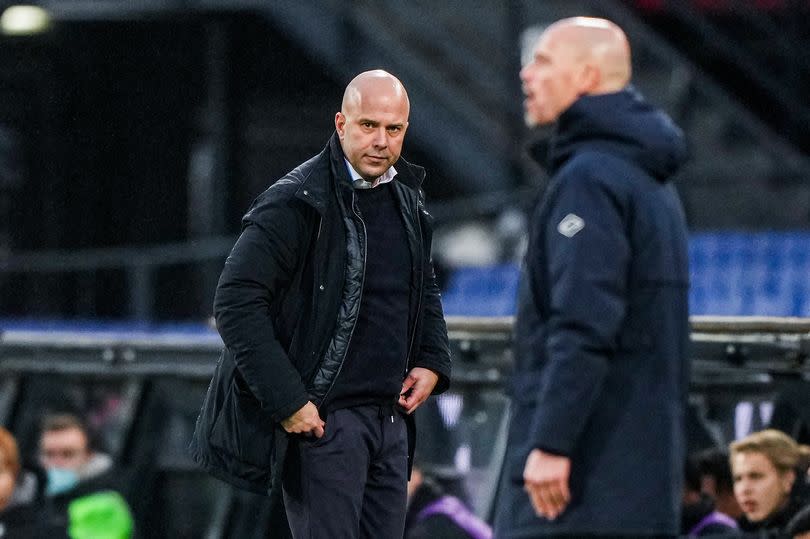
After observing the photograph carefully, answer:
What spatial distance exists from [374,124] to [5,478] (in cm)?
319

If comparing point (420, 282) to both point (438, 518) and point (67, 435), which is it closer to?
point (438, 518)

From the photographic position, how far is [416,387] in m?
5.13

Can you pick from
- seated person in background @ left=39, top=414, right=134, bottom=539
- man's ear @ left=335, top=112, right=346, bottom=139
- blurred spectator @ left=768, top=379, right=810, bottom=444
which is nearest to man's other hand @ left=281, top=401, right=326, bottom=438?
man's ear @ left=335, top=112, right=346, bottom=139

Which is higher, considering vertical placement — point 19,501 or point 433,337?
point 433,337

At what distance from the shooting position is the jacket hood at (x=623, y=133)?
159 inches

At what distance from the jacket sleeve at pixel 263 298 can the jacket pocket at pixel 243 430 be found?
3.8 inches

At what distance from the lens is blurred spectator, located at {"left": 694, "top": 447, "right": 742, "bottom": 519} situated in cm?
630

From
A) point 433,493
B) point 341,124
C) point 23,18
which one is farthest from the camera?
point 23,18

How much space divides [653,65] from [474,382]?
7.73 m

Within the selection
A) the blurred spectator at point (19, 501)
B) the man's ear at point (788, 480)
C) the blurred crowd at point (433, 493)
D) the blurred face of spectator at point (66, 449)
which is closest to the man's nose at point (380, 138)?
the blurred crowd at point (433, 493)

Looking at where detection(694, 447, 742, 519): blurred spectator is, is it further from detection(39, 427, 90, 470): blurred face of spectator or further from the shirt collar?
detection(39, 427, 90, 470): blurred face of spectator

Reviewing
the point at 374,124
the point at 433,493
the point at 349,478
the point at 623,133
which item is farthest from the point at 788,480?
the point at 623,133

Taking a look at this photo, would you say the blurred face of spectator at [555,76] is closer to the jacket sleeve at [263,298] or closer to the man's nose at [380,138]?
the man's nose at [380,138]

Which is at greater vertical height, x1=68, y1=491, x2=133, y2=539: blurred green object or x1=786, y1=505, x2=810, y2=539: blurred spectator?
x1=786, y1=505, x2=810, y2=539: blurred spectator
